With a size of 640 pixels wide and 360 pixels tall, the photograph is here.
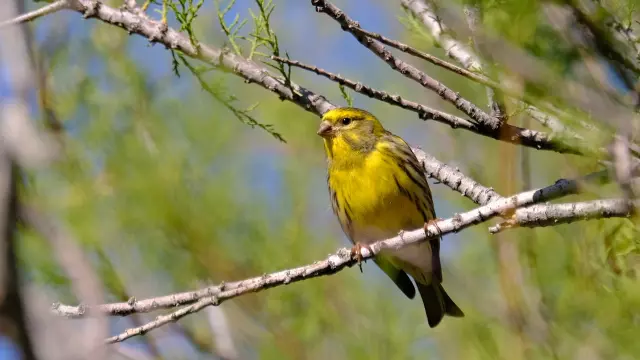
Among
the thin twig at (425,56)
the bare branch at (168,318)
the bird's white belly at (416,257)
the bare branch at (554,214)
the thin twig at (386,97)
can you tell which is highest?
the bird's white belly at (416,257)

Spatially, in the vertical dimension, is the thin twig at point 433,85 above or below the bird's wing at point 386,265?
below

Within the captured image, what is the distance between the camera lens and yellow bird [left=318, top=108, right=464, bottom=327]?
4.50 meters

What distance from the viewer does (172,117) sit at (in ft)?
18.0

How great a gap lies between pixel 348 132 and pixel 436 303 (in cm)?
111

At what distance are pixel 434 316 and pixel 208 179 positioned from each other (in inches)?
66.4

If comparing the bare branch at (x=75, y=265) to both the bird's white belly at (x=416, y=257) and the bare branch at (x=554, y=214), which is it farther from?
the bird's white belly at (x=416, y=257)

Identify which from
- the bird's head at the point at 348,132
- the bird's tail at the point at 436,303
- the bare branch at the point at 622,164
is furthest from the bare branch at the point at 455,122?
the bird's tail at the point at 436,303

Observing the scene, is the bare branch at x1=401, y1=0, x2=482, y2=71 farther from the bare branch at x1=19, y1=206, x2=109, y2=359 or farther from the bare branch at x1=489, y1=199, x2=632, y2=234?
the bare branch at x1=19, y1=206, x2=109, y2=359

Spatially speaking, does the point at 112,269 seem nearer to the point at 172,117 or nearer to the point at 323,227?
the point at 172,117

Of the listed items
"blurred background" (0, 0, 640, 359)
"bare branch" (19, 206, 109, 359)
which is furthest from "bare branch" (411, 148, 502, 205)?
"bare branch" (19, 206, 109, 359)

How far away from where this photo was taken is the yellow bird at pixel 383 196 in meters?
4.50

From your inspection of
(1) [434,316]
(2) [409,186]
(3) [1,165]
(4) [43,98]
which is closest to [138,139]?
(4) [43,98]

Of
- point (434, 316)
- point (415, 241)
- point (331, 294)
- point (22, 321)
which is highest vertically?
point (331, 294)

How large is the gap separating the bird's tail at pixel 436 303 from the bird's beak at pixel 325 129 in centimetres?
110
